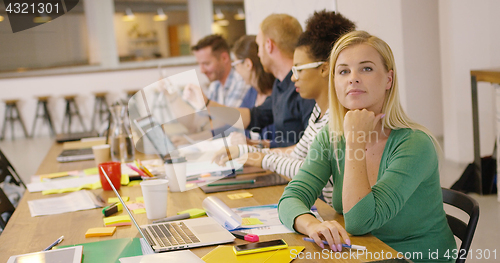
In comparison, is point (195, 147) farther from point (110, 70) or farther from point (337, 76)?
point (110, 70)

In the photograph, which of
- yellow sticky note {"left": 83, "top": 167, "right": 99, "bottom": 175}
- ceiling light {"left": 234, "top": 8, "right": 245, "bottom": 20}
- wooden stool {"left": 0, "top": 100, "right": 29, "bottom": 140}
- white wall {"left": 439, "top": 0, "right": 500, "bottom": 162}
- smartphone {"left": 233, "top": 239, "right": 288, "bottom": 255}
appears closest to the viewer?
smartphone {"left": 233, "top": 239, "right": 288, "bottom": 255}

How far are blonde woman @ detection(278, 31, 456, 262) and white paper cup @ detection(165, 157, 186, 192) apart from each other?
470 mm

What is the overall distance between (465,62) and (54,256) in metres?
3.99

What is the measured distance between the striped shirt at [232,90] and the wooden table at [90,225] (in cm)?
224

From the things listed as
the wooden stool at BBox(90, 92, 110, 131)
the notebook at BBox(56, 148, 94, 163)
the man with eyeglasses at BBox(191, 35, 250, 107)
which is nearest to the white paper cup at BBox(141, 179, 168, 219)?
the notebook at BBox(56, 148, 94, 163)

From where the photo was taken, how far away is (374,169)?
1281 mm

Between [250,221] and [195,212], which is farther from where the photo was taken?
[195,212]

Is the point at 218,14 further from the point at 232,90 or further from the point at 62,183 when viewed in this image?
the point at 62,183

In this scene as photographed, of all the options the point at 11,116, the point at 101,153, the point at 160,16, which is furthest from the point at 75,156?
the point at 160,16

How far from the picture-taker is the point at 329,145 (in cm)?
137

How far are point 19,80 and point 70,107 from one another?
42.8 inches

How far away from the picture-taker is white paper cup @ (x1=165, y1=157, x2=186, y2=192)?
160 cm

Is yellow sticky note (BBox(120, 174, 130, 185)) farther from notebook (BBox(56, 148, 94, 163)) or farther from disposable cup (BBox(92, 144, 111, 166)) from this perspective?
notebook (BBox(56, 148, 94, 163))

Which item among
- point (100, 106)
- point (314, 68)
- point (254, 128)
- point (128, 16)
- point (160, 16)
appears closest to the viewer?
point (314, 68)
